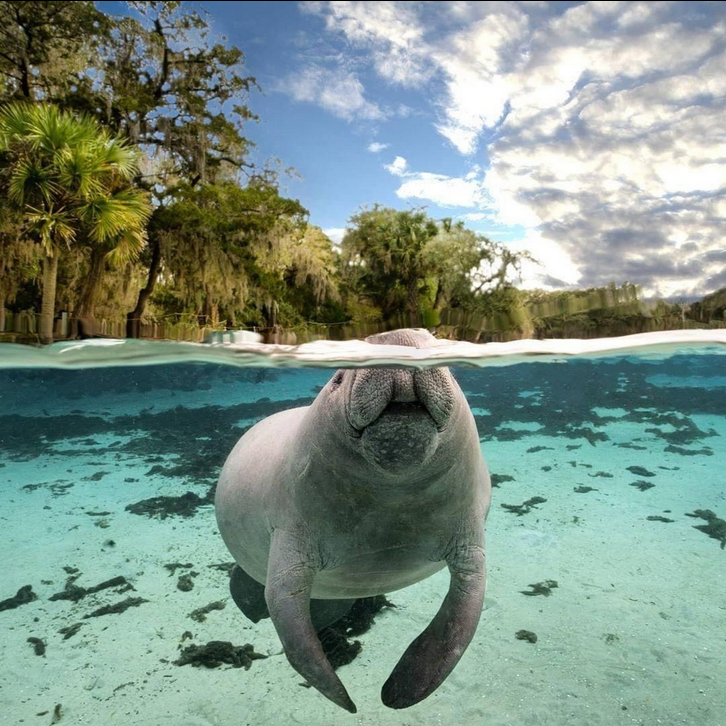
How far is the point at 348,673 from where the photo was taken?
4934 millimetres

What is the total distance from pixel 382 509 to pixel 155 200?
17757 millimetres

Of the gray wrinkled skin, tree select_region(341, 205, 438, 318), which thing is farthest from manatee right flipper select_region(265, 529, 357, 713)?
tree select_region(341, 205, 438, 318)

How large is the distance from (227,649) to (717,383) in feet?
60.2

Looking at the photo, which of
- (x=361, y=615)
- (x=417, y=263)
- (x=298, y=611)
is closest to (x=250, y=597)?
(x=361, y=615)

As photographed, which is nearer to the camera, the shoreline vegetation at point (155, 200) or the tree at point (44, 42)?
the shoreline vegetation at point (155, 200)

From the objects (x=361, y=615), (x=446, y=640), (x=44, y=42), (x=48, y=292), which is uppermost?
(x=44, y=42)

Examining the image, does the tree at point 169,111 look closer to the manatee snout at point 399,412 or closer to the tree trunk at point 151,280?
the tree trunk at point 151,280

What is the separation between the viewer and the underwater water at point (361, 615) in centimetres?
468

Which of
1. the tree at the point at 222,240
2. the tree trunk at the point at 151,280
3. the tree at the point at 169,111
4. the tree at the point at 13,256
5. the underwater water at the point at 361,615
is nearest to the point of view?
the underwater water at the point at 361,615

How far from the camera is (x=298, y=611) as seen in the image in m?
2.78

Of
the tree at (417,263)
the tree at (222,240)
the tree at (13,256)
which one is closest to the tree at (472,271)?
the tree at (417,263)

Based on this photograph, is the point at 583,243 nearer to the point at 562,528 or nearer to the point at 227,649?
the point at 562,528

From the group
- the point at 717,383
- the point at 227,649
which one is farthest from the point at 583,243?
the point at 717,383

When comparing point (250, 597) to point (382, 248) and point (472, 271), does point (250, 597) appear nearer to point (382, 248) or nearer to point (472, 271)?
point (472, 271)
